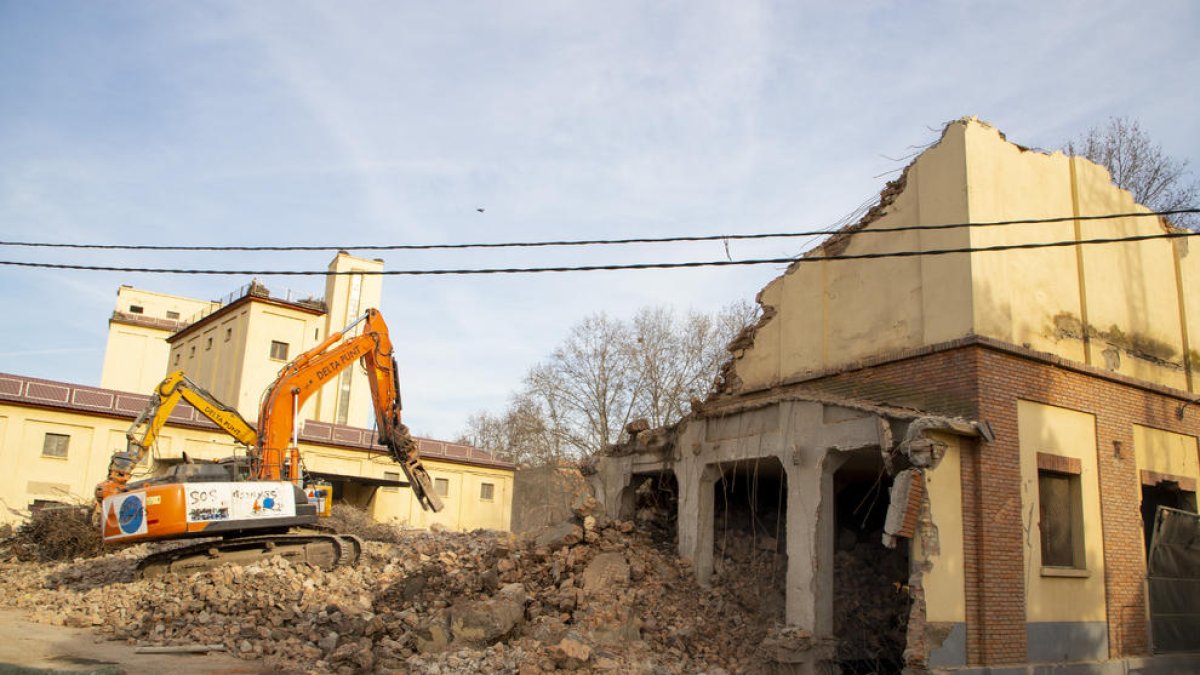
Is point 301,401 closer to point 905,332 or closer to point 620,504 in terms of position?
point 620,504

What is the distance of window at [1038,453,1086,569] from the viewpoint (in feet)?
42.0

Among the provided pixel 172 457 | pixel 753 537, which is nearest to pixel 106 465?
pixel 172 457

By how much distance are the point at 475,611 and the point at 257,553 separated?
7.05 metres

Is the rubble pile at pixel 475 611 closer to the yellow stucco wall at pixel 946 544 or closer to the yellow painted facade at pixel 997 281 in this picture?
the yellow stucco wall at pixel 946 544

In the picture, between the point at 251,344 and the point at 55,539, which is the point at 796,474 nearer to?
the point at 55,539

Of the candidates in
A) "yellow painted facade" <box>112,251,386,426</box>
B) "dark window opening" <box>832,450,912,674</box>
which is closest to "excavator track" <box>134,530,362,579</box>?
"dark window opening" <box>832,450,912,674</box>

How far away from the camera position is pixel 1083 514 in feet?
42.7

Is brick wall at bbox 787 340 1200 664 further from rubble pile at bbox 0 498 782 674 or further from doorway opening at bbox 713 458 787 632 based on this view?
rubble pile at bbox 0 498 782 674

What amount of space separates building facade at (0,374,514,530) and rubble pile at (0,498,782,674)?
927cm

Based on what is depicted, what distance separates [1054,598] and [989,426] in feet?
8.84

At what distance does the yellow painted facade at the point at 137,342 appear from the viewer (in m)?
52.7

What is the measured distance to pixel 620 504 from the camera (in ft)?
53.6

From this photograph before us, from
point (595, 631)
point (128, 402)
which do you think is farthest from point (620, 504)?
point (128, 402)

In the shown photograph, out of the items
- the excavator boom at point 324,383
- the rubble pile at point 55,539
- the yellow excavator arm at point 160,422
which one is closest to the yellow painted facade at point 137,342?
the rubble pile at point 55,539
